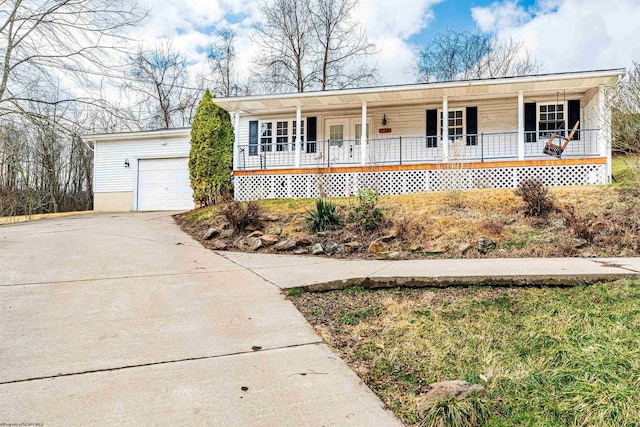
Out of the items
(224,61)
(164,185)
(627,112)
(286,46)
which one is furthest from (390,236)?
(224,61)

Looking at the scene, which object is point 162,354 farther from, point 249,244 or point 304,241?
point 249,244

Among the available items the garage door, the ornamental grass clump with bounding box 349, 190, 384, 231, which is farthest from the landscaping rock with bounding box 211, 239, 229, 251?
the garage door

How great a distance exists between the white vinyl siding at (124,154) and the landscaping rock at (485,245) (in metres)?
12.9

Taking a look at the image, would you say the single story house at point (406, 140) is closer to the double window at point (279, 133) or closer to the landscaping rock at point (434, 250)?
the double window at point (279, 133)

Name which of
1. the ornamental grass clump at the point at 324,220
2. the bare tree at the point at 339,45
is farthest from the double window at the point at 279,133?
the bare tree at the point at 339,45

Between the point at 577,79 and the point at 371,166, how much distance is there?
6.20 m

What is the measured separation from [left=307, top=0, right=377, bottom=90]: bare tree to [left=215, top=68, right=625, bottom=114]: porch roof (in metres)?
9.29

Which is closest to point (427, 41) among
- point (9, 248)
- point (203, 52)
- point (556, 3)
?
point (556, 3)

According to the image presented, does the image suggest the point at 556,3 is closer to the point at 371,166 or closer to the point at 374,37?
the point at 374,37

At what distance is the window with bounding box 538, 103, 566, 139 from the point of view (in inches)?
505

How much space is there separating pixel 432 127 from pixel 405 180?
9.30 ft

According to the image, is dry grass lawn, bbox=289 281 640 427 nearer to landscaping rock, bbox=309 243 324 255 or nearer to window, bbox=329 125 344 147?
landscaping rock, bbox=309 243 324 255

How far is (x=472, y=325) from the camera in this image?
3260 millimetres

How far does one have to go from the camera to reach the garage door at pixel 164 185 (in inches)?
640
